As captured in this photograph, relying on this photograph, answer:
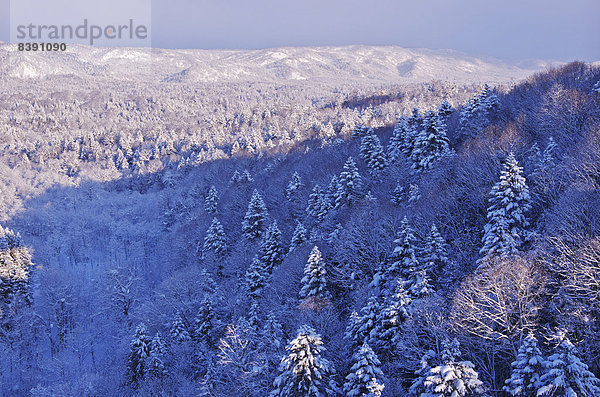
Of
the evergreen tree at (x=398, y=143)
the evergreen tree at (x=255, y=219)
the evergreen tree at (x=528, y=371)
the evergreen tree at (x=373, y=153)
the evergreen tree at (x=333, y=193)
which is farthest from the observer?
the evergreen tree at (x=398, y=143)

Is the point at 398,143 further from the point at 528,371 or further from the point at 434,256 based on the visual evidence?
the point at 528,371

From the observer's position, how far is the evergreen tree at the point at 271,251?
3541cm

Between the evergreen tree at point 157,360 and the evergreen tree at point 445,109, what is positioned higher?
the evergreen tree at point 445,109

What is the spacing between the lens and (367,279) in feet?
88.4

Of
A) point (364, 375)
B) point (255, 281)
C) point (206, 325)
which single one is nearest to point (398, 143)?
point (255, 281)

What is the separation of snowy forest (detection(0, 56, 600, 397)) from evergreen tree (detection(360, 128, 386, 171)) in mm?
190

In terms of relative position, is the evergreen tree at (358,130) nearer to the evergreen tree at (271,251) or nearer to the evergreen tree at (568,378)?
the evergreen tree at (271,251)

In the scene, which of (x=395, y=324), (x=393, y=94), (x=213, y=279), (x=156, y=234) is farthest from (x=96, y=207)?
(x=393, y=94)

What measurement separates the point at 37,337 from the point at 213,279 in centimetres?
2649

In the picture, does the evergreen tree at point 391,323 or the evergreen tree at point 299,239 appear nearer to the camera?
the evergreen tree at point 391,323

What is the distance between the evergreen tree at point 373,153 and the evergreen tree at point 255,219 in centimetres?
1377

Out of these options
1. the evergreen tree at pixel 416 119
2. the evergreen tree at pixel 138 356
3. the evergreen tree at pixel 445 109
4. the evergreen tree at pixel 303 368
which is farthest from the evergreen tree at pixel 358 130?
the evergreen tree at pixel 303 368

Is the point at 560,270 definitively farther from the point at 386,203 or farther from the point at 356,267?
the point at 386,203

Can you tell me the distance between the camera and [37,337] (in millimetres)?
48531
